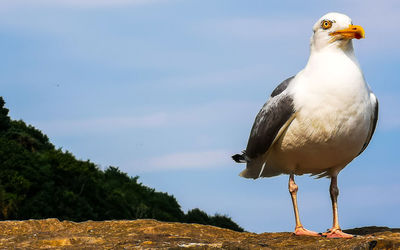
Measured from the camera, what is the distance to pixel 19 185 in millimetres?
21047

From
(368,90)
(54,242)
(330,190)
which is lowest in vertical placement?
(54,242)

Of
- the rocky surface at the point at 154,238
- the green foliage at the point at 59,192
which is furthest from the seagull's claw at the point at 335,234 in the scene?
the green foliage at the point at 59,192

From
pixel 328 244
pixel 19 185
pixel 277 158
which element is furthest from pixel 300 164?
pixel 19 185

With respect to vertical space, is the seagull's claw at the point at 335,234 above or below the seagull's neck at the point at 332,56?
below

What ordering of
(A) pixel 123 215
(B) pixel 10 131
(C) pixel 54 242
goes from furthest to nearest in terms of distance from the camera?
(B) pixel 10 131
(A) pixel 123 215
(C) pixel 54 242

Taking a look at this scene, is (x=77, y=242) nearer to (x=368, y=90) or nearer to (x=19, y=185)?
(x=368, y=90)

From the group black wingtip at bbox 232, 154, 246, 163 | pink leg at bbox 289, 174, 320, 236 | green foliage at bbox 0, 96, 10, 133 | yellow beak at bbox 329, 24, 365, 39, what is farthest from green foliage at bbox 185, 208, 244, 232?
yellow beak at bbox 329, 24, 365, 39

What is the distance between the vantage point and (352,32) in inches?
406

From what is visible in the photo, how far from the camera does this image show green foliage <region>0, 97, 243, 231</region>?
2059 cm

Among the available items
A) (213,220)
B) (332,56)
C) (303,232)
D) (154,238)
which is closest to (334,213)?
(303,232)

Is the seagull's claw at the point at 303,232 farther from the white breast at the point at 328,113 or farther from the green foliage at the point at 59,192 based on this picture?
the green foliage at the point at 59,192

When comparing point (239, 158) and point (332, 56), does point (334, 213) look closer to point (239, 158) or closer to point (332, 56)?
point (239, 158)

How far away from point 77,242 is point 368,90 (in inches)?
202

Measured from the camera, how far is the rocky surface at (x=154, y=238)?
27.6ft
